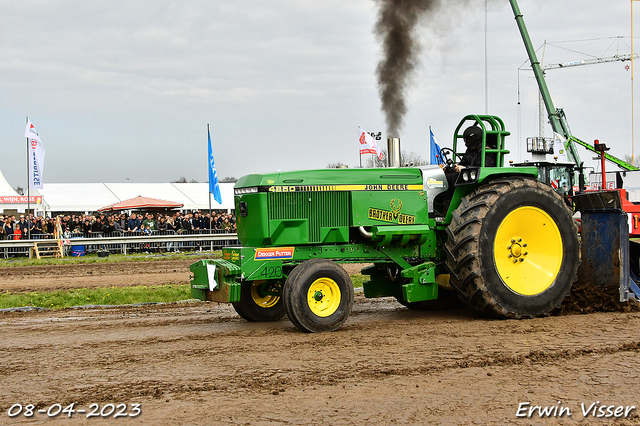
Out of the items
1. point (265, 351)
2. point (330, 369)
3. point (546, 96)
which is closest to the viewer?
point (330, 369)

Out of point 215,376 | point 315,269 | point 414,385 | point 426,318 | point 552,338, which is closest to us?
point 414,385

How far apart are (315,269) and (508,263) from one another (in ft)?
8.28

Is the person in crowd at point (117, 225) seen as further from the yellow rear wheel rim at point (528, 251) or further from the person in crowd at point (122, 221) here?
the yellow rear wheel rim at point (528, 251)

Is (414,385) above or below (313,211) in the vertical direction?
below

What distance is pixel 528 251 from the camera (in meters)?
7.96

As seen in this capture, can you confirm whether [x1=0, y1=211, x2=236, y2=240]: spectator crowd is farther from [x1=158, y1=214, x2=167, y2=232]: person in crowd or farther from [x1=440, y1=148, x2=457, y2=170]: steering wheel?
[x1=440, y1=148, x2=457, y2=170]: steering wheel

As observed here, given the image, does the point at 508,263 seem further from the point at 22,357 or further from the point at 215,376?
the point at 22,357

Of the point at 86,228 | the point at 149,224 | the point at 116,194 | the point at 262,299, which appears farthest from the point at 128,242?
the point at 116,194

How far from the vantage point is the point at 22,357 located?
6.11 m

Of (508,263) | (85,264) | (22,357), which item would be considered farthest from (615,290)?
(85,264)

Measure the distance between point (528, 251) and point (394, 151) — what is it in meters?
2.20

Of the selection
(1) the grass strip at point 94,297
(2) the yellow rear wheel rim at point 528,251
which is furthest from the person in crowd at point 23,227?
(2) the yellow rear wheel rim at point 528,251

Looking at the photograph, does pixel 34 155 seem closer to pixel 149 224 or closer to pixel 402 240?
pixel 149 224

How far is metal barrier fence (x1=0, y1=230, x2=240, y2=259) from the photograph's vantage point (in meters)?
22.5
